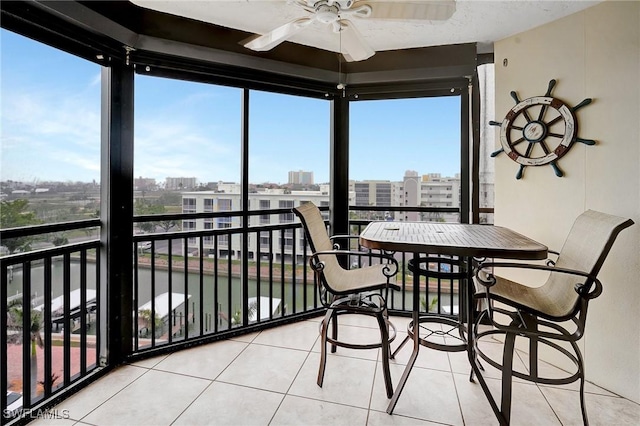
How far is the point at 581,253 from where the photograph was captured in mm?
1761

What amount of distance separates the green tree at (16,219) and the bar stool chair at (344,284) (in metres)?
1.49

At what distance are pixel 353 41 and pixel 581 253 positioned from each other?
1.79 meters

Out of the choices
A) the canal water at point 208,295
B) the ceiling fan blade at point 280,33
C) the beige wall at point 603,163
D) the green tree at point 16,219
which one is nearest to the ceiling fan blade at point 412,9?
the ceiling fan blade at point 280,33

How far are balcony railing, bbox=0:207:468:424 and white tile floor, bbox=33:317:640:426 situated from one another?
0.71ft

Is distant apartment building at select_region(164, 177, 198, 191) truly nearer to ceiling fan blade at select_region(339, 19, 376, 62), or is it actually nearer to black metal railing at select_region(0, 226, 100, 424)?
black metal railing at select_region(0, 226, 100, 424)

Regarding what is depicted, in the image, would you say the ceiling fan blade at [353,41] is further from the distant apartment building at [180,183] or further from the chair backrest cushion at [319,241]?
the distant apartment building at [180,183]

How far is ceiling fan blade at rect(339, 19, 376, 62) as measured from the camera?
1902 mm

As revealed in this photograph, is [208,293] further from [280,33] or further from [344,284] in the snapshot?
[280,33]

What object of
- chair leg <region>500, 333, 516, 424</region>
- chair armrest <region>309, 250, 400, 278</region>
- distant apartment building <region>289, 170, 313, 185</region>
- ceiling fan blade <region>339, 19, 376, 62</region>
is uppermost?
ceiling fan blade <region>339, 19, 376, 62</region>

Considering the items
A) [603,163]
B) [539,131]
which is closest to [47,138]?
[539,131]

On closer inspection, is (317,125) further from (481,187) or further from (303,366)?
(303,366)

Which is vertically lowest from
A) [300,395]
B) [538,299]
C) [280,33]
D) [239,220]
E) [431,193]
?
[300,395]

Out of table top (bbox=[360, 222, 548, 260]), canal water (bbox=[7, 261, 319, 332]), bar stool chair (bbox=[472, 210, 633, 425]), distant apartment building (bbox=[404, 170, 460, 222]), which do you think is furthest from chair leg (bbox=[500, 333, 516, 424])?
canal water (bbox=[7, 261, 319, 332])

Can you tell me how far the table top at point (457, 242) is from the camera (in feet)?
5.21
